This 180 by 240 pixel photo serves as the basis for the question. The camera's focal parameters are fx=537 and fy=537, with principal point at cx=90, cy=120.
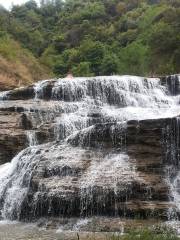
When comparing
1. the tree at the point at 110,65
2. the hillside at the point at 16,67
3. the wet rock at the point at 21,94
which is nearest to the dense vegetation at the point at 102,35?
the tree at the point at 110,65

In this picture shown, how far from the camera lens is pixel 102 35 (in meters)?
70.5

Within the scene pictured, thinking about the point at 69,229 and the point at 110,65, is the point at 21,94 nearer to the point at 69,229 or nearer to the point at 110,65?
the point at 69,229

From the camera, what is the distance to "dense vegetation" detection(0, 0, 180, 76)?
148 feet

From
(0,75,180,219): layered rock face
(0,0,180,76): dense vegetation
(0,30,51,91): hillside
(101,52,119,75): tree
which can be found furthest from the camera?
(101,52,119,75): tree

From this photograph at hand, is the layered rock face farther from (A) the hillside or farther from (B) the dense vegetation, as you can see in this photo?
(B) the dense vegetation

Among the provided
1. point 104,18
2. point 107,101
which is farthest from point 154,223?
point 104,18

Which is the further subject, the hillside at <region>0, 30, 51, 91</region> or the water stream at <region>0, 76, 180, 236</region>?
the hillside at <region>0, 30, 51, 91</region>

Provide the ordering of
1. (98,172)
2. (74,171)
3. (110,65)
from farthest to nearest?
(110,65), (74,171), (98,172)

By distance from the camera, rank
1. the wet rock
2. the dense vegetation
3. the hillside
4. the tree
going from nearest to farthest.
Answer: the wet rock → the hillside → the dense vegetation → the tree

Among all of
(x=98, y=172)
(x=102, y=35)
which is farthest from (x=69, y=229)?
(x=102, y=35)

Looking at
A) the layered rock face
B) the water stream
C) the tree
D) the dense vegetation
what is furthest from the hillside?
the layered rock face

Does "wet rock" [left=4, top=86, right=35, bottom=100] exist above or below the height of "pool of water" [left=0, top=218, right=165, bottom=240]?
above

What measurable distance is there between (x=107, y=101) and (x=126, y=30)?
43.5 metres

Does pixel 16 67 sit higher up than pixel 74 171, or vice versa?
pixel 16 67
